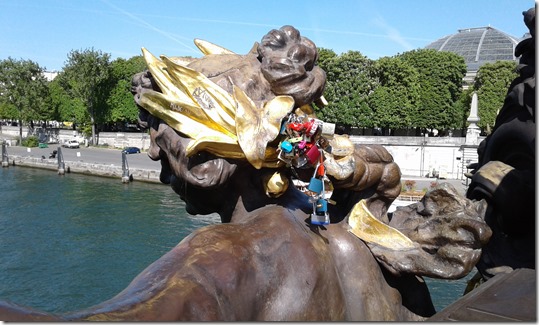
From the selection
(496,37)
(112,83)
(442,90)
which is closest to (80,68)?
(112,83)

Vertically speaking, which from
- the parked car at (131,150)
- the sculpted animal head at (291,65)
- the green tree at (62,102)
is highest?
the green tree at (62,102)

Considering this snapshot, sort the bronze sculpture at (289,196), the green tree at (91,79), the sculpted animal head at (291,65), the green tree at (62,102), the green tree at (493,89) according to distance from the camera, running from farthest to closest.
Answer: the green tree at (62,102), the green tree at (91,79), the green tree at (493,89), the sculpted animal head at (291,65), the bronze sculpture at (289,196)

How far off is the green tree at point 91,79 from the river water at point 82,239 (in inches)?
747

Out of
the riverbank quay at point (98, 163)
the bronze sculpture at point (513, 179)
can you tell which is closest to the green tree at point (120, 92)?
the riverbank quay at point (98, 163)

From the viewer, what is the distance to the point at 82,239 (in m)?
16.8

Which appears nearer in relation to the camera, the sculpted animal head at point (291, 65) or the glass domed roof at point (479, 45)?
the sculpted animal head at point (291, 65)

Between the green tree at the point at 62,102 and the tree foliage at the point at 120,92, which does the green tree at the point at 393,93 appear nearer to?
the tree foliage at the point at 120,92

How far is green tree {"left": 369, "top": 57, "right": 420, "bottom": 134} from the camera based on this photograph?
3706 centimetres

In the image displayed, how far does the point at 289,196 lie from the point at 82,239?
1554 cm

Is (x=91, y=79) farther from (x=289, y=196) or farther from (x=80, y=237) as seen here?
(x=289, y=196)

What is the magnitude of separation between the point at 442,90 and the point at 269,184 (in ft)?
130

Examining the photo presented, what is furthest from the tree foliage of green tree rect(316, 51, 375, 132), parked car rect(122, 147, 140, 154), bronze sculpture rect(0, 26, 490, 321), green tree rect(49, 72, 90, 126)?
bronze sculpture rect(0, 26, 490, 321)

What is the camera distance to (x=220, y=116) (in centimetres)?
223

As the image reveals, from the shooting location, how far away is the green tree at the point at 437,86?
39125mm
